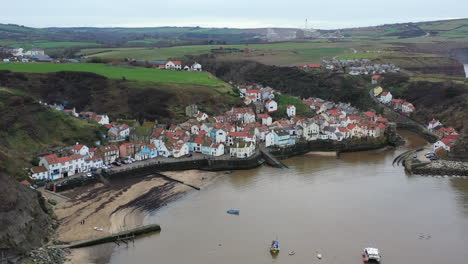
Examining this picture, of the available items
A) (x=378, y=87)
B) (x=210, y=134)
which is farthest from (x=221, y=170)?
(x=378, y=87)

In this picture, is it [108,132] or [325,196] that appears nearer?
[325,196]

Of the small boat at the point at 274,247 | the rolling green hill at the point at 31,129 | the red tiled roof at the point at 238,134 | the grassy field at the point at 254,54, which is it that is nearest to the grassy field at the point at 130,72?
the rolling green hill at the point at 31,129

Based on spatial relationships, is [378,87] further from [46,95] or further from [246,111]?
[46,95]

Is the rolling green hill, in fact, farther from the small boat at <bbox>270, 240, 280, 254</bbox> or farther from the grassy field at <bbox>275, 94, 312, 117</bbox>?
the grassy field at <bbox>275, 94, 312, 117</bbox>

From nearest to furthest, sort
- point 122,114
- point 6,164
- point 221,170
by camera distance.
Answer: point 6,164
point 221,170
point 122,114

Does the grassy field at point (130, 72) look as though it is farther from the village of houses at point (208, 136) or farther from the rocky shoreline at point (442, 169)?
the rocky shoreline at point (442, 169)
